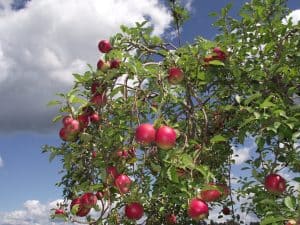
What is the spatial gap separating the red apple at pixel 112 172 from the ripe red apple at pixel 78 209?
1.04ft

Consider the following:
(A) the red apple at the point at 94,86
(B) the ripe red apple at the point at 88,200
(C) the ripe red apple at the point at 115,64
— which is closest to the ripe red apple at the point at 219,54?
(C) the ripe red apple at the point at 115,64

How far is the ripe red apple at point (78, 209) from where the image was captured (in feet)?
12.2

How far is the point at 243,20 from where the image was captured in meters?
5.35

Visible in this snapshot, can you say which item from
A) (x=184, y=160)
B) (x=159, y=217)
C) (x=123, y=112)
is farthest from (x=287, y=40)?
(x=159, y=217)

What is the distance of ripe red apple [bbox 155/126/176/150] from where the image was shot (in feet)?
11.0

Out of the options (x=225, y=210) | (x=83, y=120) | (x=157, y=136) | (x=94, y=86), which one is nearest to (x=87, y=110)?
(x=83, y=120)

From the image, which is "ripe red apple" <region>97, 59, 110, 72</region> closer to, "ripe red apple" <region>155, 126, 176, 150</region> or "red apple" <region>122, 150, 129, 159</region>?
"red apple" <region>122, 150, 129, 159</region>

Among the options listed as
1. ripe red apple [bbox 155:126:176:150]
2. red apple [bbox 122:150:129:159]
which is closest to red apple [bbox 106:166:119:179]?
red apple [bbox 122:150:129:159]

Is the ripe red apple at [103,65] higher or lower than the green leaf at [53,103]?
higher

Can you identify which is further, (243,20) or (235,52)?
(243,20)

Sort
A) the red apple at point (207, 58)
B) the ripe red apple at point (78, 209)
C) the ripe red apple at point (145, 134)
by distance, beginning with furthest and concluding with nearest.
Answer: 1. the red apple at point (207, 58)
2. the ripe red apple at point (78, 209)
3. the ripe red apple at point (145, 134)

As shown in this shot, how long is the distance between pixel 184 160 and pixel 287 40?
2.15 meters

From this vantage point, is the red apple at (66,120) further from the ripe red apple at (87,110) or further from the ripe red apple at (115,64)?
the ripe red apple at (115,64)

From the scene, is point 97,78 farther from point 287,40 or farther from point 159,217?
point 159,217
